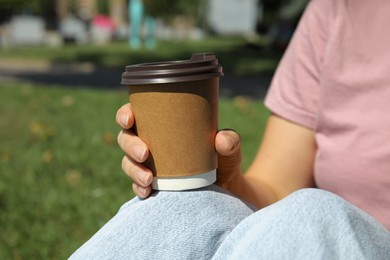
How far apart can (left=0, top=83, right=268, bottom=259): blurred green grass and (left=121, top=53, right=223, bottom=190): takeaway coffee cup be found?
4.29 feet

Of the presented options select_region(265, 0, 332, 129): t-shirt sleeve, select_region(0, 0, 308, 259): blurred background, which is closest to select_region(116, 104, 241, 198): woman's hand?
select_region(265, 0, 332, 129): t-shirt sleeve

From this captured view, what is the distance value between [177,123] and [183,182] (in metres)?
0.11

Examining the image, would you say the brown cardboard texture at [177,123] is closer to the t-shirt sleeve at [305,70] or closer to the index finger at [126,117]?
the index finger at [126,117]

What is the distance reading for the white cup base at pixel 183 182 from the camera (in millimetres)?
1102

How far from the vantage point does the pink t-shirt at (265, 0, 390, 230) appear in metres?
1.28

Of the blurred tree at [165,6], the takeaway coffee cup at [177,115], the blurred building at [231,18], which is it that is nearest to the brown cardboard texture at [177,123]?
the takeaway coffee cup at [177,115]

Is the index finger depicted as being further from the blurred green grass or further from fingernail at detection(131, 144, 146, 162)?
the blurred green grass

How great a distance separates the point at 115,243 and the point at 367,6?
751 mm

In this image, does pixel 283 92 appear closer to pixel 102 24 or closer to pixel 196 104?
pixel 196 104

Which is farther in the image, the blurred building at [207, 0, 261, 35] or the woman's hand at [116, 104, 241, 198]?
the blurred building at [207, 0, 261, 35]

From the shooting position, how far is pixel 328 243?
92 cm

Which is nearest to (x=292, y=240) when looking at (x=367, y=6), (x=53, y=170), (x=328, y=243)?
(x=328, y=243)

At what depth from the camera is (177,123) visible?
107cm

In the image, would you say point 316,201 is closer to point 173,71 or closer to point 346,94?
point 173,71
